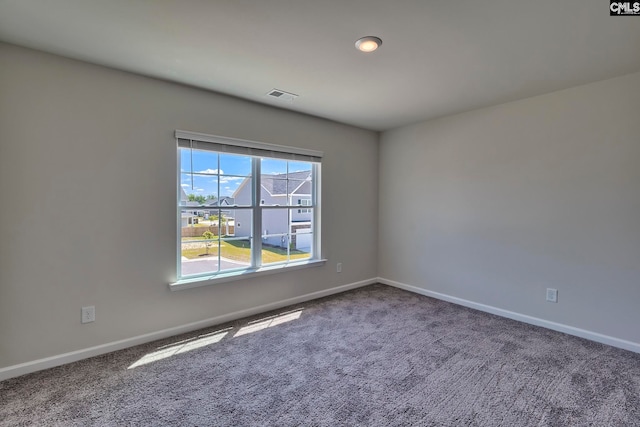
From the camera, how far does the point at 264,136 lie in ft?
11.0

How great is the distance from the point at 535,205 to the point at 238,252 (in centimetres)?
320

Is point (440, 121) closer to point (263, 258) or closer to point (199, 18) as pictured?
point (263, 258)

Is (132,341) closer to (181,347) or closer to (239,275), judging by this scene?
(181,347)

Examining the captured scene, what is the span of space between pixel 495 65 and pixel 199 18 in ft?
7.31

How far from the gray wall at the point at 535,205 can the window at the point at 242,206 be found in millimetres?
1539

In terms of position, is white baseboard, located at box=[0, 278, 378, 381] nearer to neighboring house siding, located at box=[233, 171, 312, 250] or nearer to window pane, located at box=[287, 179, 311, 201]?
neighboring house siding, located at box=[233, 171, 312, 250]

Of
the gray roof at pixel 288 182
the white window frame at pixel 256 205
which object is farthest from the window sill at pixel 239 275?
the gray roof at pixel 288 182

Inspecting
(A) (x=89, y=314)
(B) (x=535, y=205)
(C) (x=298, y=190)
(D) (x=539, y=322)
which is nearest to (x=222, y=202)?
(C) (x=298, y=190)

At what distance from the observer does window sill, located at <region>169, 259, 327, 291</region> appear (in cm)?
282

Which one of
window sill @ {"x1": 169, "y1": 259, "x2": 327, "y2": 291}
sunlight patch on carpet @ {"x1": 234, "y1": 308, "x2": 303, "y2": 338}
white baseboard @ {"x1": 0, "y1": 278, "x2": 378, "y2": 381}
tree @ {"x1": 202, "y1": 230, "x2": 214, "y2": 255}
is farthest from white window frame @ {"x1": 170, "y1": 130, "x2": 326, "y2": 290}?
sunlight patch on carpet @ {"x1": 234, "y1": 308, "x2": 303, "y2": 338}

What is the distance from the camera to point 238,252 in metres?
3.30

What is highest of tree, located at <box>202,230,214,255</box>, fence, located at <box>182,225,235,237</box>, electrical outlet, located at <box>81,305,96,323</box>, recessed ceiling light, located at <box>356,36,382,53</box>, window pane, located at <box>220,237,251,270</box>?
recessed ceiling light, located at <box>356,36,382,53</box>

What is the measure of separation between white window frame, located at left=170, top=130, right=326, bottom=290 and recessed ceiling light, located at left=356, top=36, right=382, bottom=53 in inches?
62.9

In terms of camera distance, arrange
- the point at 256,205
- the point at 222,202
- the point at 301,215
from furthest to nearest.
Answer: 1. the point at 301,215
2. the point at 256,205
3. the point at 222,202
